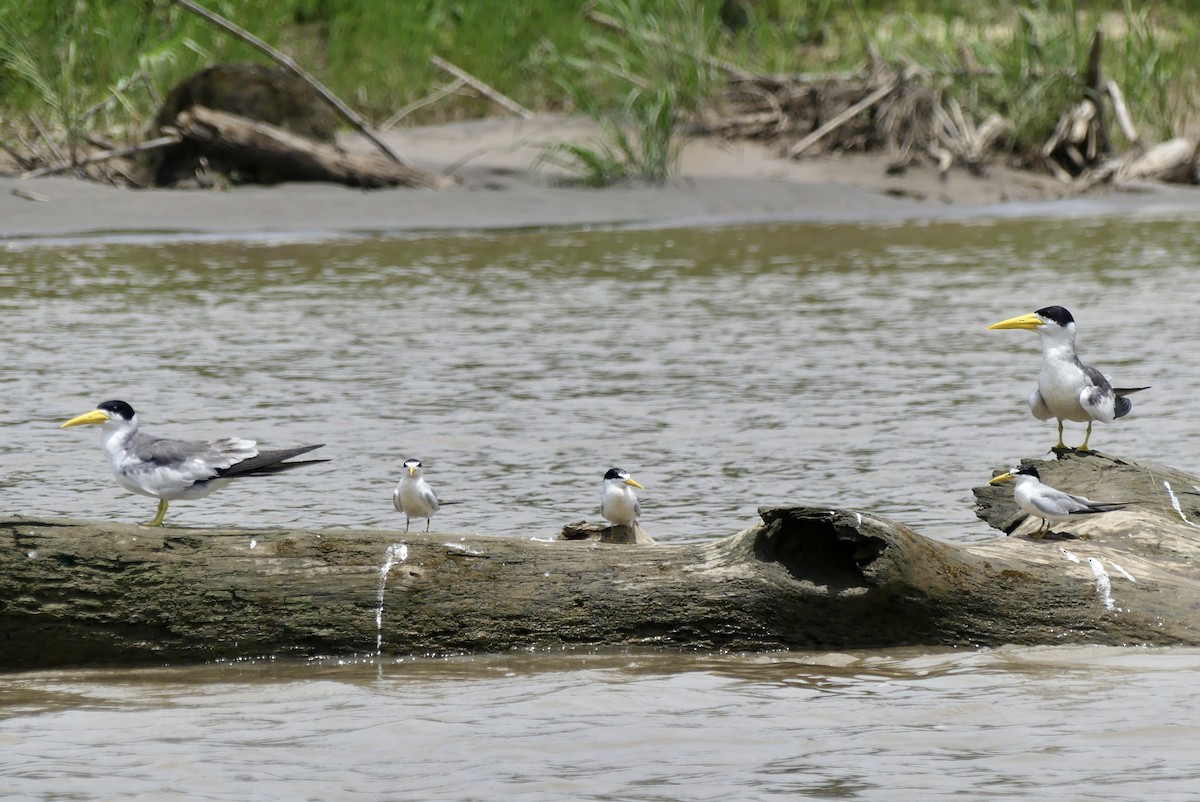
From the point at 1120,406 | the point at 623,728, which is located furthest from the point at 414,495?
the point at 1120,406

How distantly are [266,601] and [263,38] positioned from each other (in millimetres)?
15473

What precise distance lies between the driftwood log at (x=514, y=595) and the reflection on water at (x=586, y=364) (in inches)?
58.3

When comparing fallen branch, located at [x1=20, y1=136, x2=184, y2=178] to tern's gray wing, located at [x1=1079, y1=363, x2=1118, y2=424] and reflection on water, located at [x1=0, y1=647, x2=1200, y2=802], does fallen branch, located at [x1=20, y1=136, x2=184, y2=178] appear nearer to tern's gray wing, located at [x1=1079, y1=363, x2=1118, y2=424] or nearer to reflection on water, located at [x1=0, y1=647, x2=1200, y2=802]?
tern's gray wing, located at [x1=1079, y1=363, x2=1118, y2=424]

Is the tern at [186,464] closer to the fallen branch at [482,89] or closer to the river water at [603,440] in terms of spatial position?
the river water at [603,440]

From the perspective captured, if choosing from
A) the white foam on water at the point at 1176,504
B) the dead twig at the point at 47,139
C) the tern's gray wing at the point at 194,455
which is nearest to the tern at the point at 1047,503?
the white foam on water at the point at 1176,504

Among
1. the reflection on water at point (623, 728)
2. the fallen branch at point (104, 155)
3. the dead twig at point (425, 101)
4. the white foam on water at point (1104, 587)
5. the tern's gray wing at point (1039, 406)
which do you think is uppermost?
the dead twig at point (425, 101)

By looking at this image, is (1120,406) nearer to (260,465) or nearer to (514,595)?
(514,595)

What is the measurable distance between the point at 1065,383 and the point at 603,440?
9.29ft

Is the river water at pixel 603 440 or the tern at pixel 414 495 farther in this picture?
the tern at pixel 414 495

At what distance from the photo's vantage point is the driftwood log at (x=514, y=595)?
512cm

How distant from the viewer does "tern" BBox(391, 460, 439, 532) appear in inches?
259

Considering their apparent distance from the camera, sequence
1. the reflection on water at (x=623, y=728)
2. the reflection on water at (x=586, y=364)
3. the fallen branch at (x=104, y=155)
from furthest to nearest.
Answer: the fallen branch at (x=104, y=155) < the reflection on water at (x=586, y=364) < the reflection on water at (x=623, y=728)

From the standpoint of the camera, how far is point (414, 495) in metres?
6.59

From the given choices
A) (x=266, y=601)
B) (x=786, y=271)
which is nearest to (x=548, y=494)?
(x=266, y=601)
